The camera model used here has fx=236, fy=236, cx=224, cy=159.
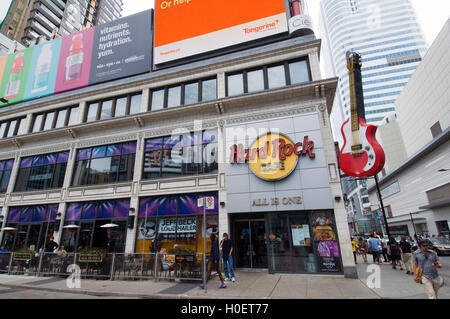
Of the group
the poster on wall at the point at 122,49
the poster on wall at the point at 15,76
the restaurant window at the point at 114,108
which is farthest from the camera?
the poster on wall at the point at 15,76

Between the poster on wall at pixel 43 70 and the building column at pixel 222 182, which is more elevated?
the poster on wall at pixel 43 70

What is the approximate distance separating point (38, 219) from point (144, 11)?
21.3m

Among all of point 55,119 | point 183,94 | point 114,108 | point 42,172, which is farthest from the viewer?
point 55,119

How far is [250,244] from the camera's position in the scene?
1432cm

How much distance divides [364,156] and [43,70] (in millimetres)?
30553

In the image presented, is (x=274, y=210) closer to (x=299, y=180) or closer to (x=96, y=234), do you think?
(x=299, y=180)

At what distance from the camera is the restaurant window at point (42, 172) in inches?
792

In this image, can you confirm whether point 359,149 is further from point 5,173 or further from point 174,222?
point 5,173

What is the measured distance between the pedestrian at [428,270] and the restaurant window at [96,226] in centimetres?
1584

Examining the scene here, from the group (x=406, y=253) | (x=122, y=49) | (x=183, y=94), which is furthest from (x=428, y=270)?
(x=122, y=49)

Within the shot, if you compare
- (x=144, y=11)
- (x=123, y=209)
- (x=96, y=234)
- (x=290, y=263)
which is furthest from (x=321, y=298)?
(x=144, y=11)

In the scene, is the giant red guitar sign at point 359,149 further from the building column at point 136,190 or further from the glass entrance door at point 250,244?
the building column at point 136,190

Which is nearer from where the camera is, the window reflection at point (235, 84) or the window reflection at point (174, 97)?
the window reflection at point (235, 84)

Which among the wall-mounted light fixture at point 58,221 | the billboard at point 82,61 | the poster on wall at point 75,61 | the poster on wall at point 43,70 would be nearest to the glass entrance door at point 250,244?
the wall-mounted light fixture at point 58,221
